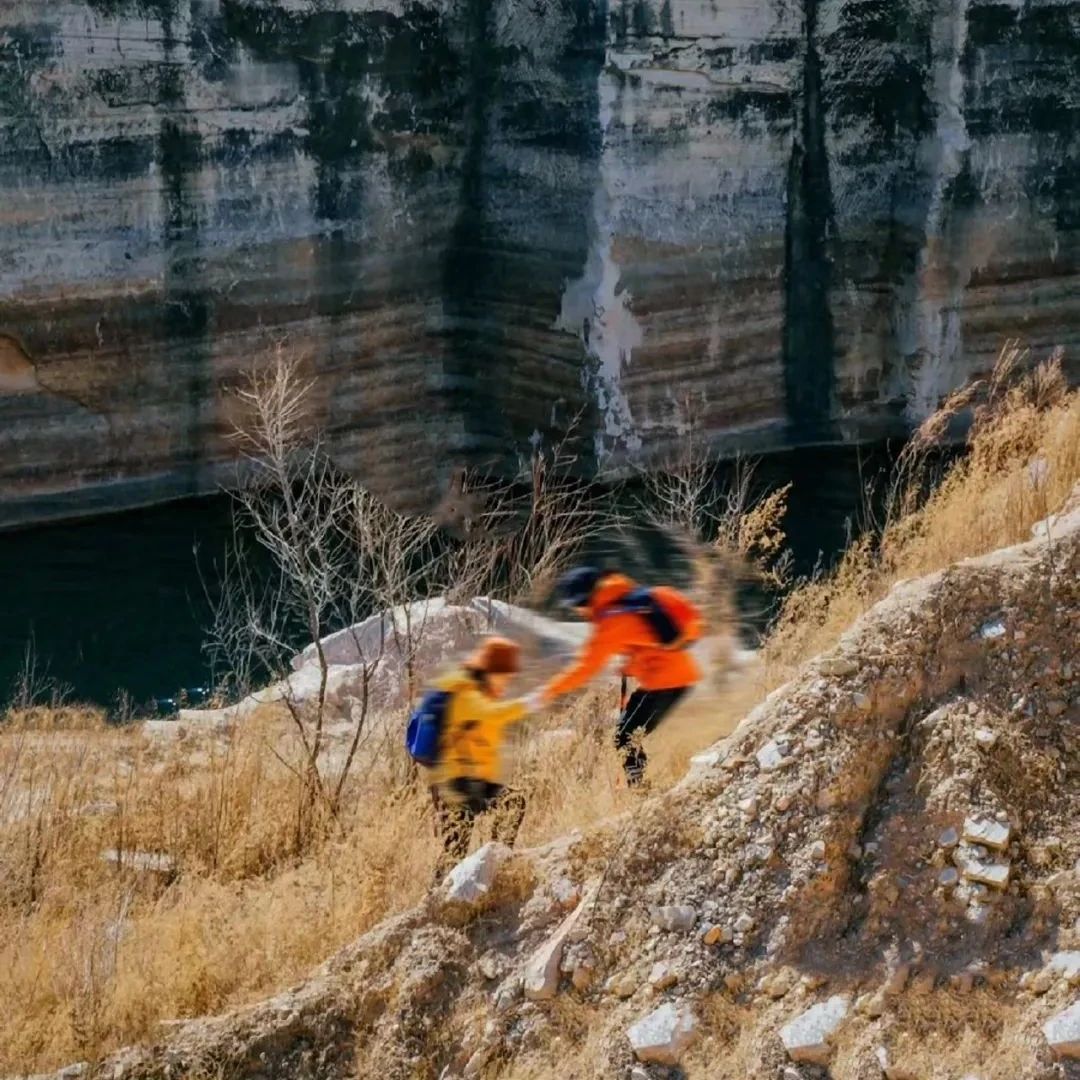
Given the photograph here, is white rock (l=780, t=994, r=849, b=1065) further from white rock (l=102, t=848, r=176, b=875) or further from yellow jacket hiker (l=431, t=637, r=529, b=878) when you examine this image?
white rock (l=102, t=848, r=176, b=875)

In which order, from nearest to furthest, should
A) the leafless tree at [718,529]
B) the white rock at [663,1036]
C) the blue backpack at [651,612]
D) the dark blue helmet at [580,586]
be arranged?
the white rock at [663,1036] < the blue backpack at [651,612] < the dark blue helmet at [580,586] < the leafless tree at [718,529]

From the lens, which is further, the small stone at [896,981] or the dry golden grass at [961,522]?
the dry golden grass at [961,522]

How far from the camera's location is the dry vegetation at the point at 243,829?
5117mm

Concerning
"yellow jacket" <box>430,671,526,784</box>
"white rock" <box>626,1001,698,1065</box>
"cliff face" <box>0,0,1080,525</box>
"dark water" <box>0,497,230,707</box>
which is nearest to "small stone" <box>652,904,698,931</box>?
"white rock" <box>626,1001,698,1065</box>

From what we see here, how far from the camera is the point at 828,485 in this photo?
1666 centimetres

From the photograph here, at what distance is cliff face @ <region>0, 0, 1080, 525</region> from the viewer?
1529 cm

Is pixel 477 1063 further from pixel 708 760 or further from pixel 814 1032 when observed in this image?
pixel 708 760

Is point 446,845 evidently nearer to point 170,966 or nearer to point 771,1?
point 170,966

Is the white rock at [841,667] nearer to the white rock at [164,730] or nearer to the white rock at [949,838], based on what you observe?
the white rock at [949,838]

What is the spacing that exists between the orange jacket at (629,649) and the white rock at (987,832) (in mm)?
1844

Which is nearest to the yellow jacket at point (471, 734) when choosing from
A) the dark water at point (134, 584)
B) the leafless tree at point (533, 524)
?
the leafless tree at point (533, 524)

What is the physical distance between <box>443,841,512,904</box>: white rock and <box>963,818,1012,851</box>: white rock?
118 cm

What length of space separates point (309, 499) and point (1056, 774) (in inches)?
451

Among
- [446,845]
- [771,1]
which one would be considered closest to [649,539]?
[771,1]
